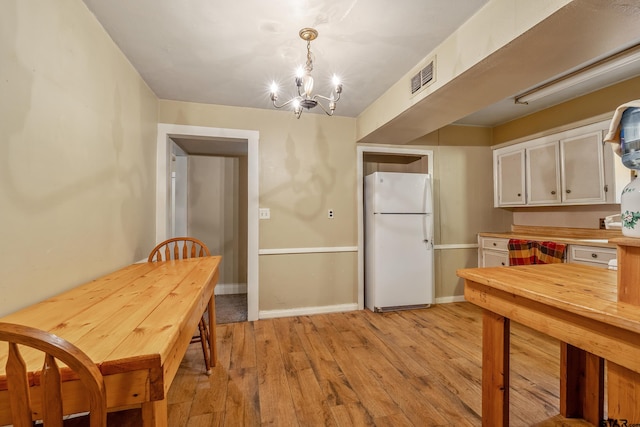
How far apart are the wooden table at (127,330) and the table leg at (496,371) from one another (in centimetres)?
135

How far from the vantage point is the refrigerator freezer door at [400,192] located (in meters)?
3.27

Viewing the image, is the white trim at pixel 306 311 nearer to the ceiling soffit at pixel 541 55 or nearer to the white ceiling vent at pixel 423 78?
the ceiling soffit at pixel 541 55

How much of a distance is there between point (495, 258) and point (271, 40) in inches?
131

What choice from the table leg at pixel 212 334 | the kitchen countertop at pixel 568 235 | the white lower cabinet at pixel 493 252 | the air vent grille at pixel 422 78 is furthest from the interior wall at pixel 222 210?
the kitchen countertop at pixel 568 235

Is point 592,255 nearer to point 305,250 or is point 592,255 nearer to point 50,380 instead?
point 305,250

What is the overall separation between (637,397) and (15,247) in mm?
2190

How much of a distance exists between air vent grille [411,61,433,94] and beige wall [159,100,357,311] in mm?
1241

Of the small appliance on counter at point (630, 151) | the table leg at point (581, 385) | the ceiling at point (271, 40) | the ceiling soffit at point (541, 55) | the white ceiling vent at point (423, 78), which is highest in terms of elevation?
the ceiling at point (271, 40)

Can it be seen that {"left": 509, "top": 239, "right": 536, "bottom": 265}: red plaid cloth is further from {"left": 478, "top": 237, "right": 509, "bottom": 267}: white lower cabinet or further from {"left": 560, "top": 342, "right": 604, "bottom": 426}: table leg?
{"left": 560, "top": 342, "right": 604, "bottom": 426}: table leg

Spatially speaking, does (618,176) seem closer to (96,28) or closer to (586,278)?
(586,278)

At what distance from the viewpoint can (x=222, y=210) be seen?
4.32 metres

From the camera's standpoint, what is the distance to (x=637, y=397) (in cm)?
83

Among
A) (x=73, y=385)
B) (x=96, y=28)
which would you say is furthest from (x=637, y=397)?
(x=96, y=28)

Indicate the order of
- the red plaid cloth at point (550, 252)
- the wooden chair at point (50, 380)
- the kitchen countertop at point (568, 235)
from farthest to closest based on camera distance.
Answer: the red plaid cloth at point (550, 252), the kitchen countertop at point (568, 235), the wooden chair at point (50, 380)
